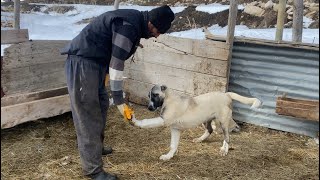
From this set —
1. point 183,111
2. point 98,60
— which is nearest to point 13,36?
point 98,60

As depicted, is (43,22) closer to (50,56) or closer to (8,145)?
(50,56)

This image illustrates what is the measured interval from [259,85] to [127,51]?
7.58ft

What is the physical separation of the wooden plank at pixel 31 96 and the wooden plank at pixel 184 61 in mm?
1427

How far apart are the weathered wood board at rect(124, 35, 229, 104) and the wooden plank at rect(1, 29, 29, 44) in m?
1.83

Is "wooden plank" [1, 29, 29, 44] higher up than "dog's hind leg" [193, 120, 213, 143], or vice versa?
"wooden plank" [1, 29, 29, 44]

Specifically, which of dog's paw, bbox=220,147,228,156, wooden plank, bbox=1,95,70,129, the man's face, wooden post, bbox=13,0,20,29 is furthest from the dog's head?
wooden post, bbox=13,0,20,29

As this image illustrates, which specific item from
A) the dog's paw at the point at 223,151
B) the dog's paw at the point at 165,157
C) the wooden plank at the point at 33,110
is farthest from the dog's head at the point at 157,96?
the wooden plank at the point at 33,110

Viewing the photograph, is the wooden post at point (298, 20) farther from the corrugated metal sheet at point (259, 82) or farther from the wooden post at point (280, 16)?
the corrugated metal sheet at point (259, 82)

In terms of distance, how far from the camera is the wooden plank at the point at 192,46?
207 inches

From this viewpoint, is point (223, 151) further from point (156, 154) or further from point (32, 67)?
point (32, 67)

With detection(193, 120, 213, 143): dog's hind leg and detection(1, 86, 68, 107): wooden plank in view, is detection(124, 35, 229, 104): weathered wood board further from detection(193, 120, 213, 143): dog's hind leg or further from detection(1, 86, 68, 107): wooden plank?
detection(1, 86, 68, 107): wooden plank

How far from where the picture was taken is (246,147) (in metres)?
4.80

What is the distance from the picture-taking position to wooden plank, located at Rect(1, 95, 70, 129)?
468cm

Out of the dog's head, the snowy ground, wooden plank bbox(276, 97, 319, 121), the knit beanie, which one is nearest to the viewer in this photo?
wooden plank bbox(276, 97, 319, 121)
